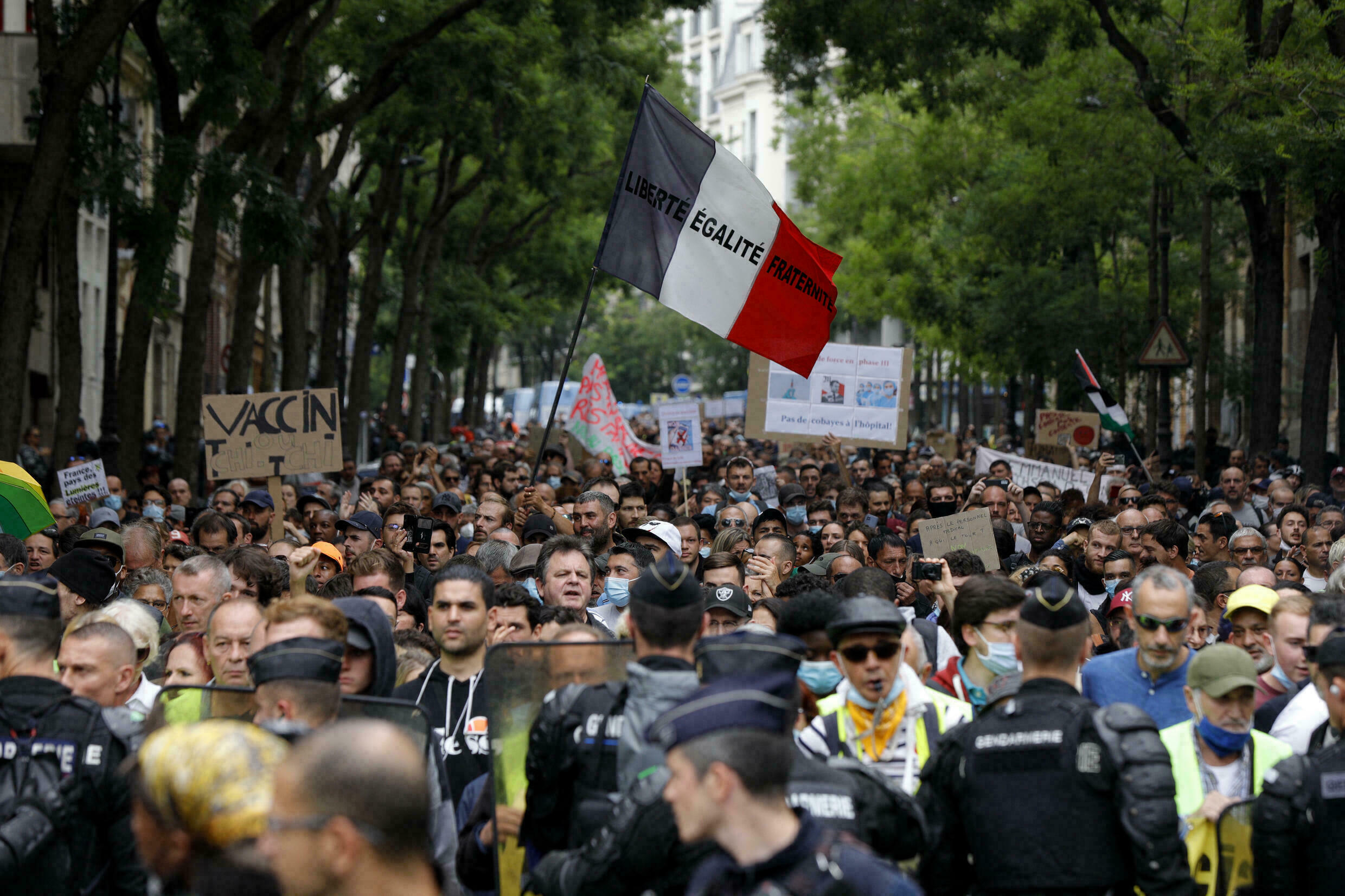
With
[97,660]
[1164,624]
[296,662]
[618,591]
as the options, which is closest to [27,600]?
[97,660]

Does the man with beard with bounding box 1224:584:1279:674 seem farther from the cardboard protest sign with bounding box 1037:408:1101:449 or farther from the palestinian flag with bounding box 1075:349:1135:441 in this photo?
the cardboard protest sign with bounding box 1037:408:1101:449

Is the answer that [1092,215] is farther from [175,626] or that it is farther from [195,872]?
[195,872]

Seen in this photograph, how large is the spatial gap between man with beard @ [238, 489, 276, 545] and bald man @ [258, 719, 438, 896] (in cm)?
1002

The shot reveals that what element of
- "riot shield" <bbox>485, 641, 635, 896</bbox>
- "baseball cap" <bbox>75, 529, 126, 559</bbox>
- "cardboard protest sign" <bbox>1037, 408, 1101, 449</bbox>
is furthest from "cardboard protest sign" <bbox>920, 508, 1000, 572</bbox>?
"cardboard protest sign" <bbox>1037, 408, 1101, 449</bbox>

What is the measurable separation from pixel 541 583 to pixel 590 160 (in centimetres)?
2672

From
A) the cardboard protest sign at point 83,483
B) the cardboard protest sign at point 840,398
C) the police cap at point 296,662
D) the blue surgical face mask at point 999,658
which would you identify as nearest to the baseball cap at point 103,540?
the cardboard protest sign at point 83,483

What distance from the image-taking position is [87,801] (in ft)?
14.1

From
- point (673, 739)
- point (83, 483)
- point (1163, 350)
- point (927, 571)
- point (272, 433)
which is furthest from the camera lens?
point (1163, 350)

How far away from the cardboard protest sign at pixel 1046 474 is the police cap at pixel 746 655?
43.0 ft

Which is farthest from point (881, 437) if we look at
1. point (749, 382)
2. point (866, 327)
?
point (866, 327)

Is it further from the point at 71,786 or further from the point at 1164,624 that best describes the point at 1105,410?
the point at 71,786

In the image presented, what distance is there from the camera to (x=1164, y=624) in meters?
5.31

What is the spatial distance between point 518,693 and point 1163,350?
16646 mm

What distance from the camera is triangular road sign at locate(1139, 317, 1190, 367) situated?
1972 cm
